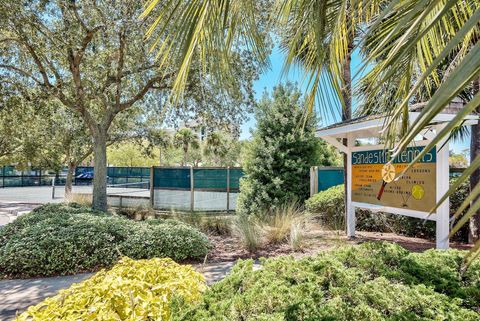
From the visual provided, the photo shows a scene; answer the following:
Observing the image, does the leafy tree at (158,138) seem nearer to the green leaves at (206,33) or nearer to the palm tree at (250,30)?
the palm tree at (250,30)

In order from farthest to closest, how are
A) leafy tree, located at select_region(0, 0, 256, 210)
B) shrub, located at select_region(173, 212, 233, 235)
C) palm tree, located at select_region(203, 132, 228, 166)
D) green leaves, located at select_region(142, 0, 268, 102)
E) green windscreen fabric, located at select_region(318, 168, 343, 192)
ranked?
palm tree, located at select_region(203, 132, 228, 166)
green windscreen fabric, located at select_region(318, 168, 343, 192)
shrub, located at select_region(173, 212, 233, 235)
leafy tree, located at select_region(0, 0, 256, 210)
green leaves, located at select_region(142, 0, 268, 102)

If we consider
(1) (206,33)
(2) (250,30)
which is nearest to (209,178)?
(2) (250,30)

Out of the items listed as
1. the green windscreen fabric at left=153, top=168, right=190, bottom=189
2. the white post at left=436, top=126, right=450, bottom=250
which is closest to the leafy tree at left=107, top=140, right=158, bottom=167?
the green windscreen fabric at left=153, top=168, right=190, bottom=189

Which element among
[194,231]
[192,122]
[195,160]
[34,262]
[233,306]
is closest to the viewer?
[233,306]

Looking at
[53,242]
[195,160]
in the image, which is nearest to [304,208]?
[53,242]

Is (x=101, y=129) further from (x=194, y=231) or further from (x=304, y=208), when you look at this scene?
(x=304, y=208)

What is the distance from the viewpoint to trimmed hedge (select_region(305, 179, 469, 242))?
7.11 m

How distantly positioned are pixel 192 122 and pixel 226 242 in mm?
5150

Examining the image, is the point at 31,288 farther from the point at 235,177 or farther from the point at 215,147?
the point at 215,147

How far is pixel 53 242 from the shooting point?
540 cm

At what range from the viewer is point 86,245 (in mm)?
5477

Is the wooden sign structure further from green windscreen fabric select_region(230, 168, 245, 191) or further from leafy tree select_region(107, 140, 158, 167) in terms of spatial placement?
leafy tree select_region(107, 140, 158, 167)

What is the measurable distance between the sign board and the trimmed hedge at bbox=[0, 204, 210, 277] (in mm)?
3588

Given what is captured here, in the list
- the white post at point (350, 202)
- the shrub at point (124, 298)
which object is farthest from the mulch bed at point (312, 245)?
the shrub at point (124, 298)
